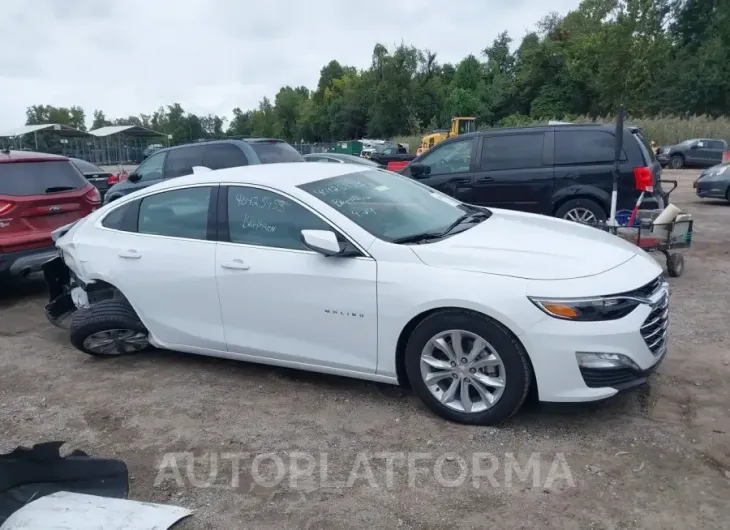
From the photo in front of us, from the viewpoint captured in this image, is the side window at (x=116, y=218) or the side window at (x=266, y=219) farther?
A: the side window at (x=116, y=218)

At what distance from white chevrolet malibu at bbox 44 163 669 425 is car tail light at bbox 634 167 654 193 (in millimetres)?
3419

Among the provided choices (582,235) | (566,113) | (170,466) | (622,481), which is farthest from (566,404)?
(566,113)

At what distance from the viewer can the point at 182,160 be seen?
34.5 ft

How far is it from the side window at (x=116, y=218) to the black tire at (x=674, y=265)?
5.69 m

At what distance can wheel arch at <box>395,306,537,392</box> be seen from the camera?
11.6ft

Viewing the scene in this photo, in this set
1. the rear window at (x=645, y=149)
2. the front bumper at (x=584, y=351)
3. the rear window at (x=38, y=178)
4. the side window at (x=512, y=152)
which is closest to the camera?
the front bumper at (x=584, y=351)

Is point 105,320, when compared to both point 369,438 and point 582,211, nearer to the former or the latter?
point 369,438

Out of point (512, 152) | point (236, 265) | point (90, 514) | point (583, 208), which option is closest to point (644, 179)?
point (583, 208)

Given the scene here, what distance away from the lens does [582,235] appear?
168 inches

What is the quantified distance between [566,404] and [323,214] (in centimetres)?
196

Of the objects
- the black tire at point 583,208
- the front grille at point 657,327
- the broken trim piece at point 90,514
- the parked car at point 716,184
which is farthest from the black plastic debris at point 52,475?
the parked car at point 716,184

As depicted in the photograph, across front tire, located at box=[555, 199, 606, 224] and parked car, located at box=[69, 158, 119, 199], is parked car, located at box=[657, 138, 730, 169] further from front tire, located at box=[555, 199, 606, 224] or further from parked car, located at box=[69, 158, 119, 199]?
parked car, located at box=[69, 158, 119, 199]

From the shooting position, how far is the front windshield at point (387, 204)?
4.17m

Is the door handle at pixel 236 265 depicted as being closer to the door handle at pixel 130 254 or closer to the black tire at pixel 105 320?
the door handle at pixel 130 254
